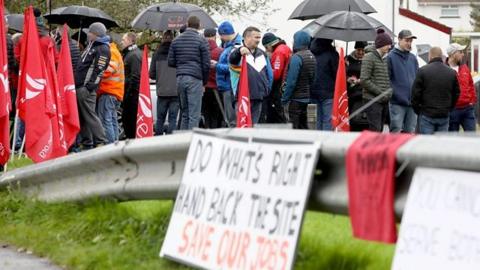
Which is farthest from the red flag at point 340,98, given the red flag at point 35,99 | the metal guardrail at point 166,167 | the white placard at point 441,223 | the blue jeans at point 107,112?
the white placard at point 441,223

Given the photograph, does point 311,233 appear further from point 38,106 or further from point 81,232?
point 38,106

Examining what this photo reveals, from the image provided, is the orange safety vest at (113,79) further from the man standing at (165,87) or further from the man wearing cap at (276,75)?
the man wearing cap at (276,75)

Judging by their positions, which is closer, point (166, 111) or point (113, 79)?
point (113, 79)

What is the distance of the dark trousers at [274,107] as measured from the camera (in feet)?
60.2

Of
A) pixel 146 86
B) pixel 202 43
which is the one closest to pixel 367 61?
pixel 202 43

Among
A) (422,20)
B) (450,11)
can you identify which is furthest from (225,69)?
(450,11)

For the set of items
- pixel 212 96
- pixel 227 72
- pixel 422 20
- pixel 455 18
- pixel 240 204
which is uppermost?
pixel 240 204

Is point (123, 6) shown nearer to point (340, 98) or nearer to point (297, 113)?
point (297, 113)

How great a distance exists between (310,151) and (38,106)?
217 inches

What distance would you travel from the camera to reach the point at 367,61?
1598 centimetres

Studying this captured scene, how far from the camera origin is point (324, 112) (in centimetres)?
1709

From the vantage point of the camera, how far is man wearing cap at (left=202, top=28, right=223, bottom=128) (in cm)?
1831

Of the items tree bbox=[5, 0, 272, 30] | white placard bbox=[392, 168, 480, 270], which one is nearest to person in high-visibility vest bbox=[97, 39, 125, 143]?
white placard bbox=[392, 168, 480, 270]

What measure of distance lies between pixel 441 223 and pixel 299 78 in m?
11.5
